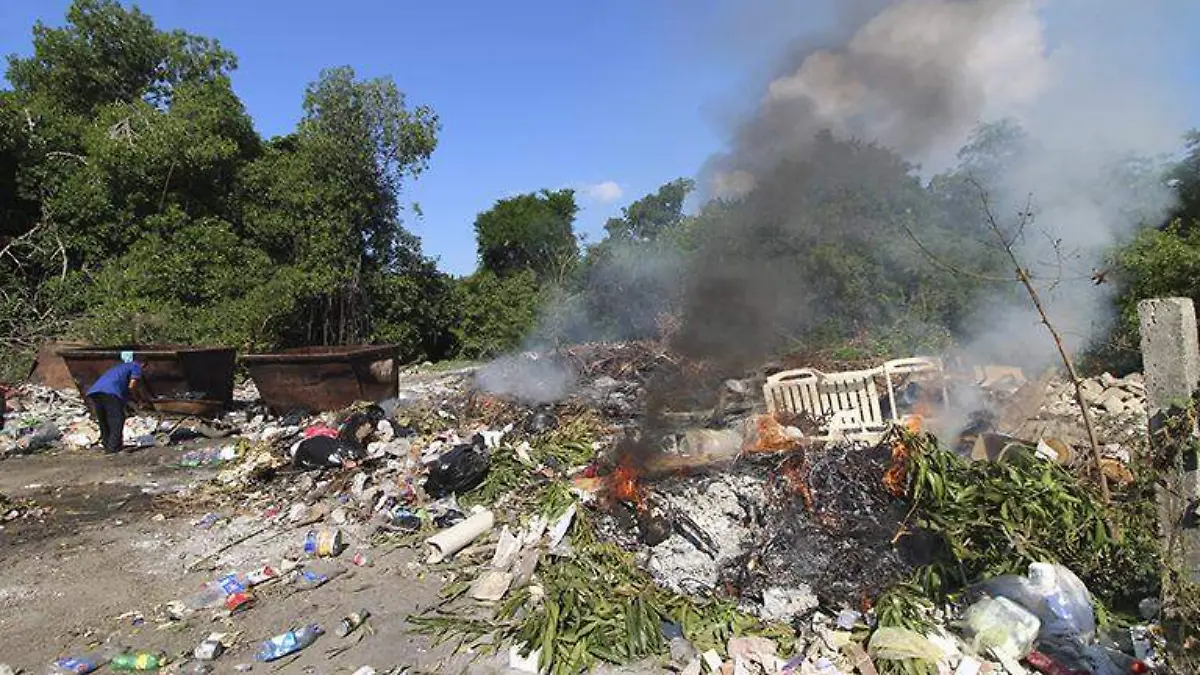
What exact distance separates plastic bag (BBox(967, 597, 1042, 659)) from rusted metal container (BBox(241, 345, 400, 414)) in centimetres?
675

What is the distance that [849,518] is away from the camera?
441 cm

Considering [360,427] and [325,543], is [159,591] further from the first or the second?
[360,427]

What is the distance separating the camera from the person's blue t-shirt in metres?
7.85

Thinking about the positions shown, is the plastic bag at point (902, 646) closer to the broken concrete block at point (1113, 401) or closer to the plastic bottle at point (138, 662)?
the plastic bottle at point (138, 662)

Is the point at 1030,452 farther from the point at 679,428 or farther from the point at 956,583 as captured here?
the point at 679,428

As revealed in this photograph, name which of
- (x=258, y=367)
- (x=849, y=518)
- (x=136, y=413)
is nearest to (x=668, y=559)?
(x=849, y=518)

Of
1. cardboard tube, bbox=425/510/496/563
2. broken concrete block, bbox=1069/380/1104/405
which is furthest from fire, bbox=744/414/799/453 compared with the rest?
broken concrete block, bbox=1069/380/1104/405

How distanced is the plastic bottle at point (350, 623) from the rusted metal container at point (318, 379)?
4646 millimetres

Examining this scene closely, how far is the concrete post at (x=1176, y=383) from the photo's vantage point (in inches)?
115

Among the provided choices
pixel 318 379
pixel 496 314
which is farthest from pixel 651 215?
pixel 318 379

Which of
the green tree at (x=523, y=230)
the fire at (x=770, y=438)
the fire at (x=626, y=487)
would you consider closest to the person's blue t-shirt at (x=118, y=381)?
the fire at (x=626, y=487)

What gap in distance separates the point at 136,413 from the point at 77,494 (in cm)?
266

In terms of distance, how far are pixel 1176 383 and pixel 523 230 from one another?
2262 centimetres

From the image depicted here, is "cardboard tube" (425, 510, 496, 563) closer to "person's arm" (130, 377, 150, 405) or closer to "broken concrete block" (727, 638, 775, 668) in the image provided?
"broken concrete block" (727, 638, 775, 668)
